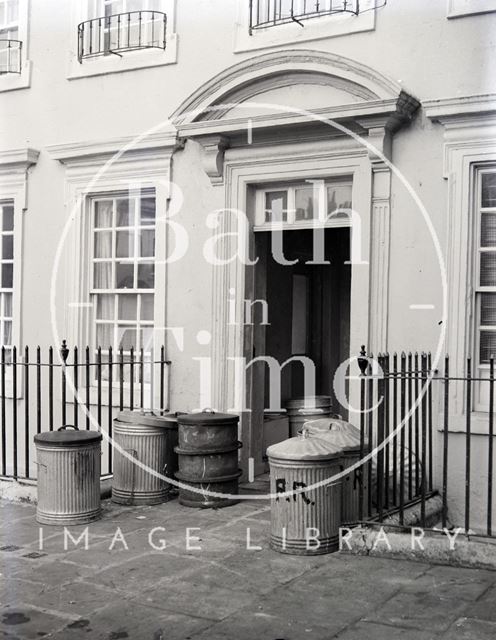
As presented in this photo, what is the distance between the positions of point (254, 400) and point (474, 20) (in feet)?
14.7

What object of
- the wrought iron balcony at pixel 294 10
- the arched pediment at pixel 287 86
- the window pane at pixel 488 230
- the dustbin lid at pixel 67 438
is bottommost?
the dustbin lid at pixel 67 438

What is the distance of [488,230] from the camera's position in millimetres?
8055

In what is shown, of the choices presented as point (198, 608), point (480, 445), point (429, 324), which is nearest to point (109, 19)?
point (429, 324)

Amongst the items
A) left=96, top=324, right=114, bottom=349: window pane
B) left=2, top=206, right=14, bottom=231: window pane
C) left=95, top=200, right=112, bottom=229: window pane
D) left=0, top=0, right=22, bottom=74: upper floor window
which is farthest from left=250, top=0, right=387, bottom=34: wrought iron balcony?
left=2, top=206, right=14, bottom=231: window pane

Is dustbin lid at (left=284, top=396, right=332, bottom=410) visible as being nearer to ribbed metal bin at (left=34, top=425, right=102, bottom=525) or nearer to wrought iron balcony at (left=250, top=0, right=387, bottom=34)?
ribbed metal bin at (left=34, top=425, right=102, bottom=525)

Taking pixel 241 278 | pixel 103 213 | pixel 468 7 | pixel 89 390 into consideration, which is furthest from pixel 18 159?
pixel 468 7

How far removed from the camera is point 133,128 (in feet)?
32.9

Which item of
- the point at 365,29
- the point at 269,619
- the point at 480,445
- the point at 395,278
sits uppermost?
the point at 365,29

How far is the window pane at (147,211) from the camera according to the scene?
10094 mm

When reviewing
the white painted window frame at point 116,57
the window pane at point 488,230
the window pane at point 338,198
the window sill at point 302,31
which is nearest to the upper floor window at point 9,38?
the white painted window frame at point 116,57

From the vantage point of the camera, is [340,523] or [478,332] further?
[478,332]

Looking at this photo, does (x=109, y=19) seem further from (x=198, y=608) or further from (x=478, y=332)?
(x=198, y=608)

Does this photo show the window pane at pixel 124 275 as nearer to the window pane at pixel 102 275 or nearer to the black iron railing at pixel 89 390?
the window pane at pixel 102 275

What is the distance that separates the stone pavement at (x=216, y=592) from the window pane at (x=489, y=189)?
11.6ft
